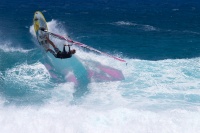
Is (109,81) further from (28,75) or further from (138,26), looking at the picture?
(138,26)

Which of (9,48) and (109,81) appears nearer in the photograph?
(109,81)

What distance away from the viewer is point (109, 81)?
36.8 meters

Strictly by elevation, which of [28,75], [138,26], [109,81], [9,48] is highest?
[138,26]

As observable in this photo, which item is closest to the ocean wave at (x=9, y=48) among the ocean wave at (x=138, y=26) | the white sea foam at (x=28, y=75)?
the white sea foam at (x=28, y=75)

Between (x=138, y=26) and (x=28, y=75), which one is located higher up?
(x=138, y=26)

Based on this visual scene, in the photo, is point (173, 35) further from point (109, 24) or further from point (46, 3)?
point (46, 3)

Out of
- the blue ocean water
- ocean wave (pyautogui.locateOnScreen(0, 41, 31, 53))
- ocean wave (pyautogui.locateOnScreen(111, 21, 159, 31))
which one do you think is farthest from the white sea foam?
ocean wave (pyautogui.locateOnScreen(111, 21, 159, 31))

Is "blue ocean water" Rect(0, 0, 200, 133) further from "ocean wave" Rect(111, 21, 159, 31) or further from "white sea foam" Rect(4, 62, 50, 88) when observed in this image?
"ocean wave" Rect(111, 21, 159, 31)

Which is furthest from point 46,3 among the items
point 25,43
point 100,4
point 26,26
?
point 25,43

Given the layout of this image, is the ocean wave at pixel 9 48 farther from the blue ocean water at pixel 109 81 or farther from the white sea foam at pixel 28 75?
the white sea foam at pixel 28 75

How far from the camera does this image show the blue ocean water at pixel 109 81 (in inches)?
1113

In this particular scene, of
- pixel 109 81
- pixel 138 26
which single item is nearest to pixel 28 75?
pixel 109 81

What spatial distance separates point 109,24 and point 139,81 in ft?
86.7

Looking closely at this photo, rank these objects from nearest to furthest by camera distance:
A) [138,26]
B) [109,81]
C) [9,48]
→ [109,81], [9,48], [138,26]
